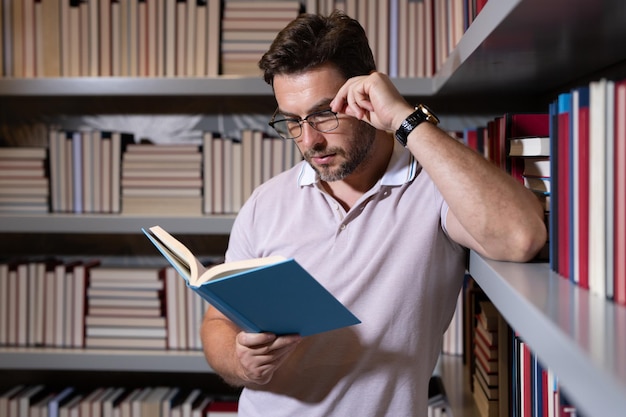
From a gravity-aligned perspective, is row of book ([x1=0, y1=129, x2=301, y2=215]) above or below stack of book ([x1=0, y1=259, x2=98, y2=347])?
above

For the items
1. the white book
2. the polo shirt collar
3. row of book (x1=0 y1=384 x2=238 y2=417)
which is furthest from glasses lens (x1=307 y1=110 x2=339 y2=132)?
row of book (x1=0 y1=384 x2=238 y2=417)

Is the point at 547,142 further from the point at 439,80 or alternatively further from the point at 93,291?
the point at 93,291

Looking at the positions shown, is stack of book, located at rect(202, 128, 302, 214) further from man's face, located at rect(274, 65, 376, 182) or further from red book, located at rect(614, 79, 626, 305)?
red book, located at rect(614, 79, 626, 305)

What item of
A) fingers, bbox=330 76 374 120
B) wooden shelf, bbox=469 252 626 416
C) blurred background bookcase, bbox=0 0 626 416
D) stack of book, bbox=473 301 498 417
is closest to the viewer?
wooden shelf, bbox=469 252 626 416

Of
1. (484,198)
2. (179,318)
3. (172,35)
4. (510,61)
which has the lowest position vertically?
(179,318)

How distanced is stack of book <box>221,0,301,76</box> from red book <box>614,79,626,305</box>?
1566 mm

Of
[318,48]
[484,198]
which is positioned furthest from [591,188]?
[318,48]

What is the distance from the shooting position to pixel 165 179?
6.83 feet

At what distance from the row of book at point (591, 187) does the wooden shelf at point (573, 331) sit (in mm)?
25

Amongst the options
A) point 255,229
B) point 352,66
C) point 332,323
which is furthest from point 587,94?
point 255,229

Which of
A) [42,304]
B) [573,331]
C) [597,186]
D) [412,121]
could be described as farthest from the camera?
[42,304]

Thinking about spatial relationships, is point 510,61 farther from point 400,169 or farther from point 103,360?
point 103,360

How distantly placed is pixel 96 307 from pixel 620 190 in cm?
185

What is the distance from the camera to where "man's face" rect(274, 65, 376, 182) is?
129 centimetres
